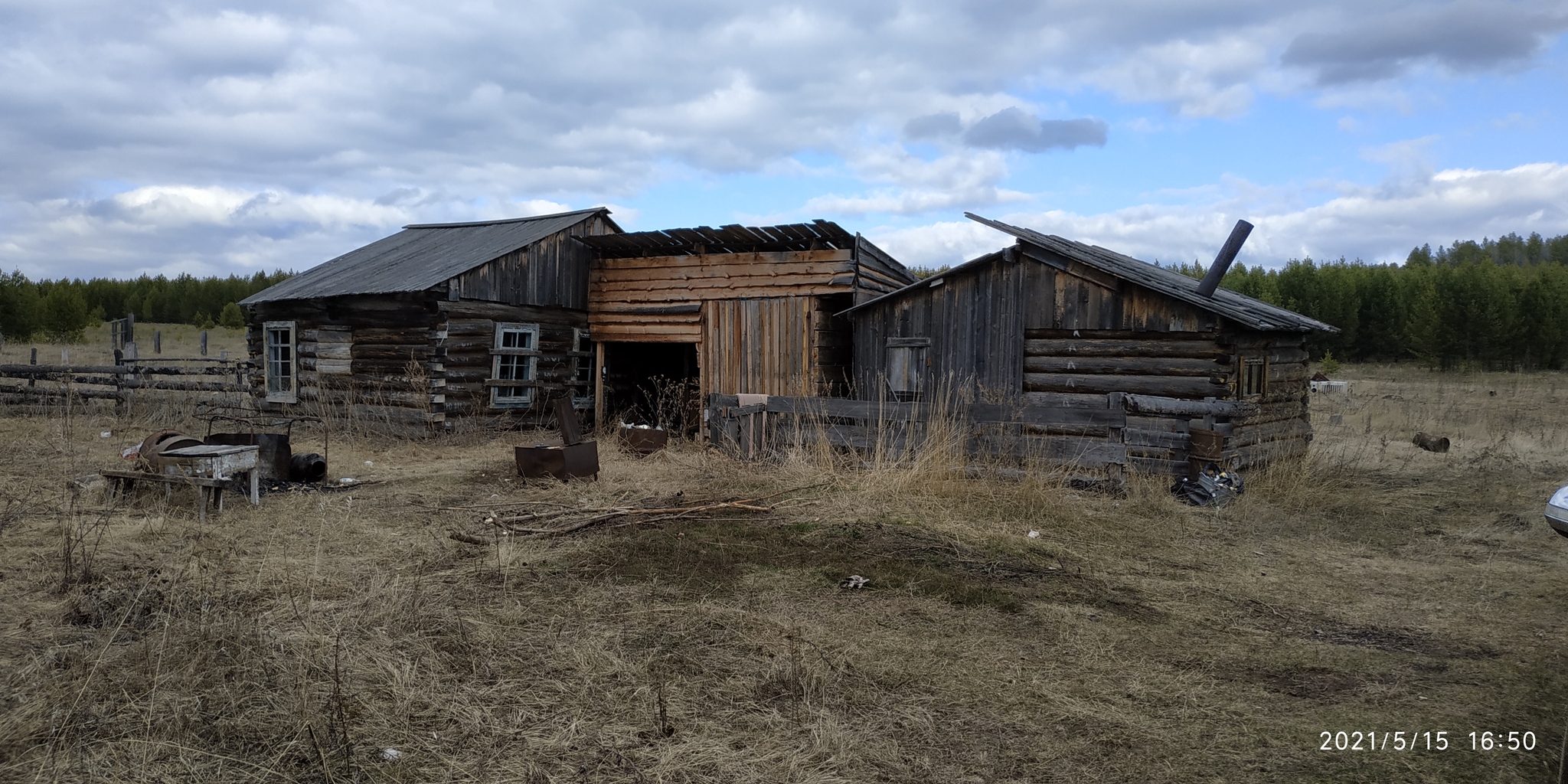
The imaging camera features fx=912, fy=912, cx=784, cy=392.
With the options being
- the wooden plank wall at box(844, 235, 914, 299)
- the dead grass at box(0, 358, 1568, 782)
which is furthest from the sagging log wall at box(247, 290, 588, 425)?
the dead grass at box(0, 358, 1568, 782)

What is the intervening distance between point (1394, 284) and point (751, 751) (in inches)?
1931

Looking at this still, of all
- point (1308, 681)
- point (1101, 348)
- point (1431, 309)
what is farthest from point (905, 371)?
point (1431, 309)

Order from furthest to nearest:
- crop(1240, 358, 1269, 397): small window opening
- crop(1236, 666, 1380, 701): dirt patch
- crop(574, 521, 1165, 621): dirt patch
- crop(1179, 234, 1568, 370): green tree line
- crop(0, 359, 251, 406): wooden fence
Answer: crop(1179, 234, 1568, 370): green tree line
crop(0, 359, 251, 406): wooden fence
crop(1240, 358, 1269, 397): small window opening
crop(574, 521, 1165, 621): dirt patch
crop(1236, 666, 1380, 701): dirt patch

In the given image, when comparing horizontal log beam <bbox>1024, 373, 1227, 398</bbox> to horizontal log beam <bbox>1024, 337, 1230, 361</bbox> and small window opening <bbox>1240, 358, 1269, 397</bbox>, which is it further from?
small window opening <bbox>1240, 358, 1269, 397</bbox>

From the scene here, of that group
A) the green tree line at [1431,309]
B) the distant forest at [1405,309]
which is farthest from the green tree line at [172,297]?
the green tree line at [1431,309]

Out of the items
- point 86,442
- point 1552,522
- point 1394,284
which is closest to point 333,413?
point 86,442

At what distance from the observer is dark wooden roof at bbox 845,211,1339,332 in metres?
11.3

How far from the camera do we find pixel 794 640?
16.7 feet

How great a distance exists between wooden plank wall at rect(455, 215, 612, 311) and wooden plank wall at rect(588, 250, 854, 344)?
0.41 metres

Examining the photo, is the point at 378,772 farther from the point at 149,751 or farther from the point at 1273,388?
the point at 1273,388

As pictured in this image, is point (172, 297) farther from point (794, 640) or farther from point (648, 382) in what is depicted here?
point (794, 640)

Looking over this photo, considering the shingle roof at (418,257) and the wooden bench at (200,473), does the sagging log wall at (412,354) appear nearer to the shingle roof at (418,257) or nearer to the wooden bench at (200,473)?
the shingle roof at (418,257)

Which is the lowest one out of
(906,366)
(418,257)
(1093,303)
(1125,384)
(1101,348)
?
(1125,384)
